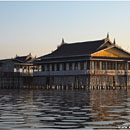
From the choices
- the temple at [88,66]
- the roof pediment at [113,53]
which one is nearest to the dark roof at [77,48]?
the temple at [88,66]

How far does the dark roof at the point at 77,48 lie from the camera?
61.6m

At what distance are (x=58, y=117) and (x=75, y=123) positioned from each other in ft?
6.78

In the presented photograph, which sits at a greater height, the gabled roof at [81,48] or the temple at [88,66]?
the gabled roof at [81,48]

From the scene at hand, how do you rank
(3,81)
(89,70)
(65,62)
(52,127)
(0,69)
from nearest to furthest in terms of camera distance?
(52,127), (89,70), (65,62), (3,81), (0,69)

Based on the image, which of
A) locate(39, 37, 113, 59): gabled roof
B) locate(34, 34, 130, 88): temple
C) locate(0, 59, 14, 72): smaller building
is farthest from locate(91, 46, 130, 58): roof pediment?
locate(0, 59, 14, 72): smaller building

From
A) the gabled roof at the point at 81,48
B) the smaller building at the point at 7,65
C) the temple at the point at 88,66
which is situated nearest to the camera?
the temple at the point at 88,66

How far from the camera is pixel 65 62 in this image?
6241 cm

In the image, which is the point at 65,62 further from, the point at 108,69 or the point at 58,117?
the point at 58,117

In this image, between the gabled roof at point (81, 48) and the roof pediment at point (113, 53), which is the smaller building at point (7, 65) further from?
the roof pediment at point (113, 53)

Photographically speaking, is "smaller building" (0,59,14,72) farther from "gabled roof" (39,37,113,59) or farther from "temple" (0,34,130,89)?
"gabled roof" (39,37,113,59)

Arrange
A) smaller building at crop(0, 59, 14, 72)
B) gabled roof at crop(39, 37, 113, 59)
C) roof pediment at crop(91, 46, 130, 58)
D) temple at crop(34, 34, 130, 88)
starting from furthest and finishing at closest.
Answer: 1. smaller building at crop(0, 59, 14, 72)
2. gabled roof at crop(39, 37, 113, 59)
3. roof pediment at crop(91, 46, 130, 58)
4. temple at crop(34, 34, 130, 88)

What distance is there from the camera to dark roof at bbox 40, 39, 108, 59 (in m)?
61.6

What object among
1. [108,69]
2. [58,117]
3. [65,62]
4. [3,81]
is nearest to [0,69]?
[3,81]

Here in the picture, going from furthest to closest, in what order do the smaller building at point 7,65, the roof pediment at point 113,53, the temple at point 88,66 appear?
the smaller building at point 7,65
the roof pediment at point 113,53
the temple at point 88,66
